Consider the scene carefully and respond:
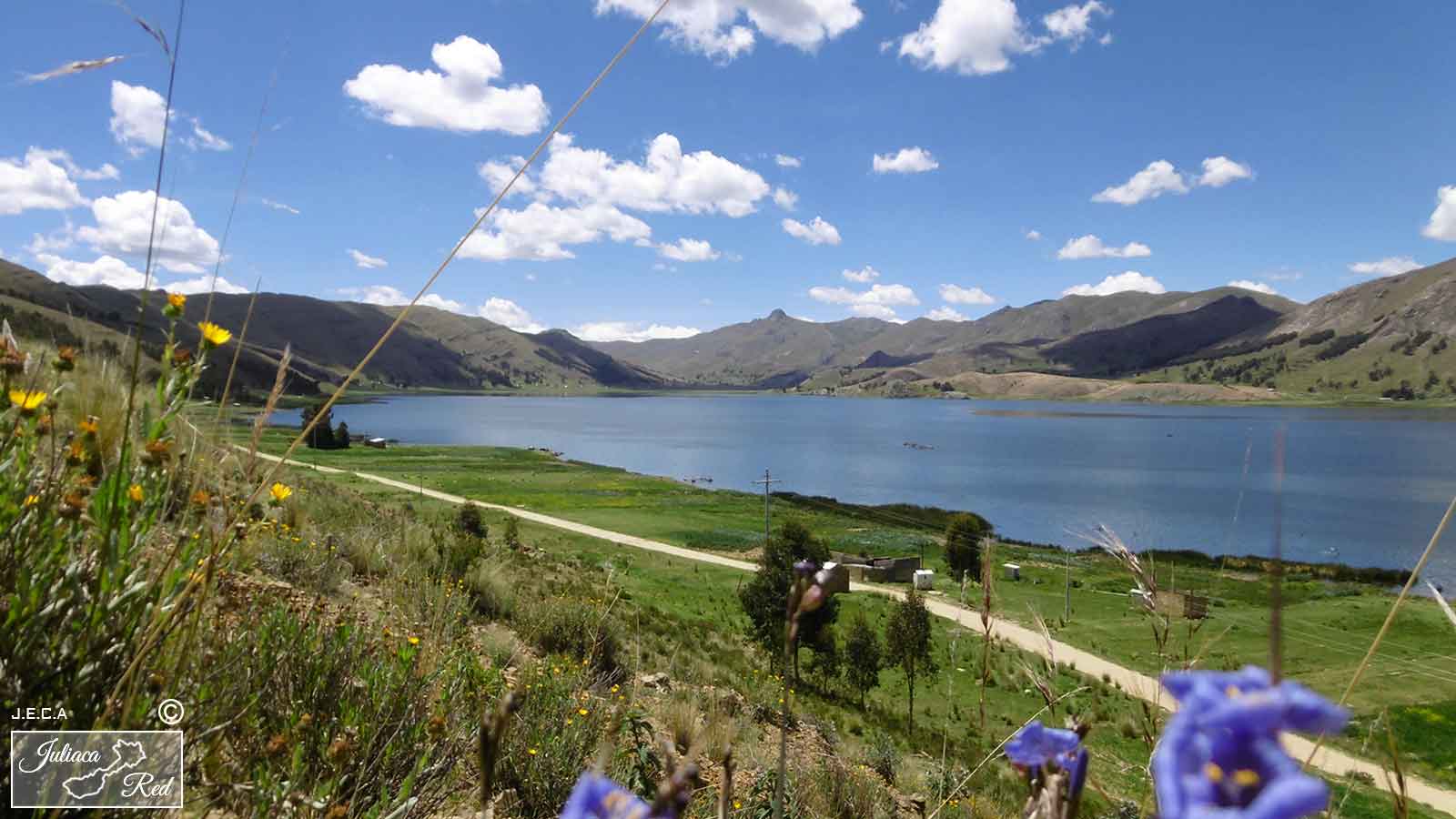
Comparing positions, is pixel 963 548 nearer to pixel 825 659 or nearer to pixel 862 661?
pixel 825 659

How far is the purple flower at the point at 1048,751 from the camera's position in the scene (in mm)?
996

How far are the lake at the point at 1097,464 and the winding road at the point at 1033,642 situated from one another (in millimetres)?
5273

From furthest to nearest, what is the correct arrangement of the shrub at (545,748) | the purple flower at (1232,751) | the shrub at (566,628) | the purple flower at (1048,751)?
1. the shrub at (566,628)
2. the shrub at (545,748)
3. the purple flower at (1048,751)
4. the purple flower at (1232,751)

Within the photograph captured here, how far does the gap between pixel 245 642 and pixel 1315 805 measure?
3393 millimetres

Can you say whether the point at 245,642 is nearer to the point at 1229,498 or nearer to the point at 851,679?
the point at 851,679

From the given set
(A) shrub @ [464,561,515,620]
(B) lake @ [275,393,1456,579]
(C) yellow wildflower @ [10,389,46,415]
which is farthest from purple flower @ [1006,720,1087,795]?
(B) lake @ [275,393,1456,579]

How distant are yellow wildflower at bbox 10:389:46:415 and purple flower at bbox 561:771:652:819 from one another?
2.47m

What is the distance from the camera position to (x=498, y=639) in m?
8.27

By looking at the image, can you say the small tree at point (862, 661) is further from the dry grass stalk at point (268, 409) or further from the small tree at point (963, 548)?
the dry grass stalk at point (268, 409)

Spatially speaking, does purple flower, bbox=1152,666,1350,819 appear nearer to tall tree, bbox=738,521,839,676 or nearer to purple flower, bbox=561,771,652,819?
purple flower, bbox=561,771,652,819

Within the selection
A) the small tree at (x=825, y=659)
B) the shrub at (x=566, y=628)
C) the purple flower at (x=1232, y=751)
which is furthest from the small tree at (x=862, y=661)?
→ the purple flower at (x=1232, y=751)

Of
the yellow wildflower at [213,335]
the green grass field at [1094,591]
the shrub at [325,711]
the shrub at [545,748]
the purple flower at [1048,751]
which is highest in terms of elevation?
the yellow wildflower at [213,335]

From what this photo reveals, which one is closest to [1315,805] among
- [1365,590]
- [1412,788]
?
[1412,788]

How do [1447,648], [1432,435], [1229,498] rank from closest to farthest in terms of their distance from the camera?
[1447,648]
[1229,498]
[1432,435]
